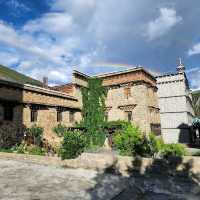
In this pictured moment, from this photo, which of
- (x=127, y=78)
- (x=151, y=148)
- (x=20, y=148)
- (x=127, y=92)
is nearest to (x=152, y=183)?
(x=20, y=148)

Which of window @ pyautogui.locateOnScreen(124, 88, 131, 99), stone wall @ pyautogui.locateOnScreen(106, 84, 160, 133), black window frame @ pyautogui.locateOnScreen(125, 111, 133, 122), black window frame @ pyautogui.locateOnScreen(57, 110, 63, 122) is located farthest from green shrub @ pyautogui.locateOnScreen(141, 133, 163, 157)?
black window frame @ pyautogui.locateOnScreen(57, 110, 63, 122)

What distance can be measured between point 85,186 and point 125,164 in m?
3.29

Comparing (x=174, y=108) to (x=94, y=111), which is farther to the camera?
(x=174, y=108)

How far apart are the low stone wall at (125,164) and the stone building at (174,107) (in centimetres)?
1945

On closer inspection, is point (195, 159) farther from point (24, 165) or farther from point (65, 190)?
point (24, 165)

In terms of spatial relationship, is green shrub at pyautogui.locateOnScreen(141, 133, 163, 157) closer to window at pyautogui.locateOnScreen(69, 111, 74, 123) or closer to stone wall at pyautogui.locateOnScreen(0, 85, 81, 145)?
stone wall at pyautogui.locateOnScreen(0, 85, 81, 145)

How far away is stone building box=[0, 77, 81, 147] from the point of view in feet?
63.5

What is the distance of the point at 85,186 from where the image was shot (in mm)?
8648

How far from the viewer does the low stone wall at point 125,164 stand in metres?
10.2

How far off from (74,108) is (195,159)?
717 inches

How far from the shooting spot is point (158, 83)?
31.0m

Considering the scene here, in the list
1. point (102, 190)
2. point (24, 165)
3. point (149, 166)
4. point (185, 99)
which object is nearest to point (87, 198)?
point (102, 190)

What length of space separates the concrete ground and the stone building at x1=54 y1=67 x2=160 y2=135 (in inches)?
640

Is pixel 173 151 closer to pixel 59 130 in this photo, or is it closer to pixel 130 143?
pixel 130 143
